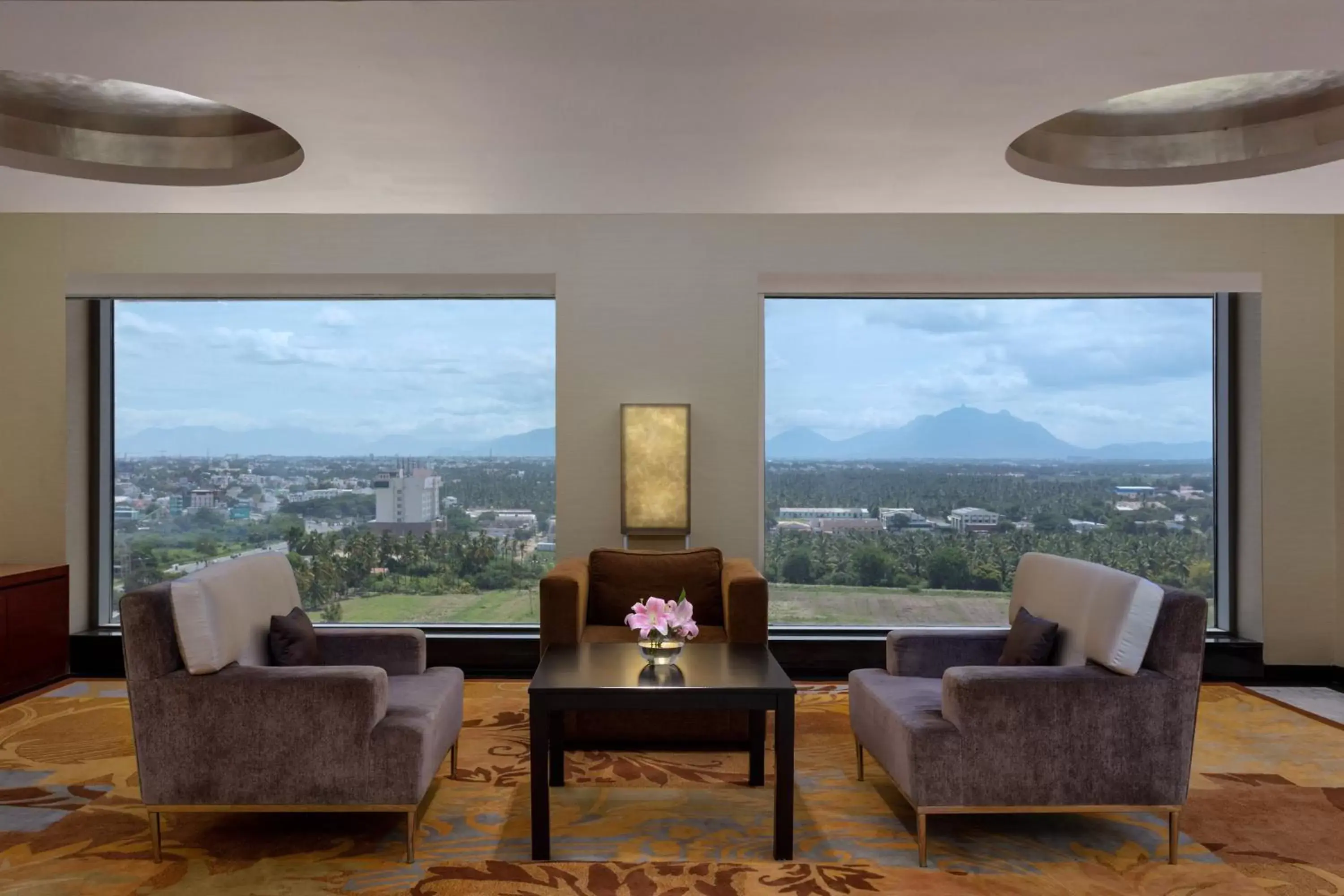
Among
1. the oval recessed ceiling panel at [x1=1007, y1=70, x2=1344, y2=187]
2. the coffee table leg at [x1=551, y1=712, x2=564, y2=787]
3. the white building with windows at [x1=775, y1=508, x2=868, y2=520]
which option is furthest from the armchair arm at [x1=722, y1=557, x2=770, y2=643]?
the oval recessed ceiling panel at [x1=1007, y1=70, x2=1344, y2=187]

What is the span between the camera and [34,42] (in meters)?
2.74

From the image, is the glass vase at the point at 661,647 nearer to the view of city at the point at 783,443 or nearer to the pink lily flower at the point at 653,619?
the pink lily flower at the point at 653,619

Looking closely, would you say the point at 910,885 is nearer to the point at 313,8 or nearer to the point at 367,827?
the point at 367,827

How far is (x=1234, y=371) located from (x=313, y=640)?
20.0 ft

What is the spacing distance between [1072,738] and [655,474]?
11.1 feet

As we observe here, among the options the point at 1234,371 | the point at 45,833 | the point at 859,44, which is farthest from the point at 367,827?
the point at 1234,371

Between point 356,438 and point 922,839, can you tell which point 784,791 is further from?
point 356,438

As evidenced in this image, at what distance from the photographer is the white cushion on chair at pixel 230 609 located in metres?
3.31

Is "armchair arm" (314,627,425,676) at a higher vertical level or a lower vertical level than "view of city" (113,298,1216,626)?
lower

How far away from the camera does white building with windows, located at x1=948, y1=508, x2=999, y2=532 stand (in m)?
6.77

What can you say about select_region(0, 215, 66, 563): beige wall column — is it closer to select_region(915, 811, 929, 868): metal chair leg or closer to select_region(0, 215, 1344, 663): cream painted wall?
select_region(0, 215, 1344, 663): cream painted wall

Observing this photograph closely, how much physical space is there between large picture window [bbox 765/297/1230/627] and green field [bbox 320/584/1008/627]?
0.04 ft

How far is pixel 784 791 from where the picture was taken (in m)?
3.39

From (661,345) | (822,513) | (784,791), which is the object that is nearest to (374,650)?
(784,791)
